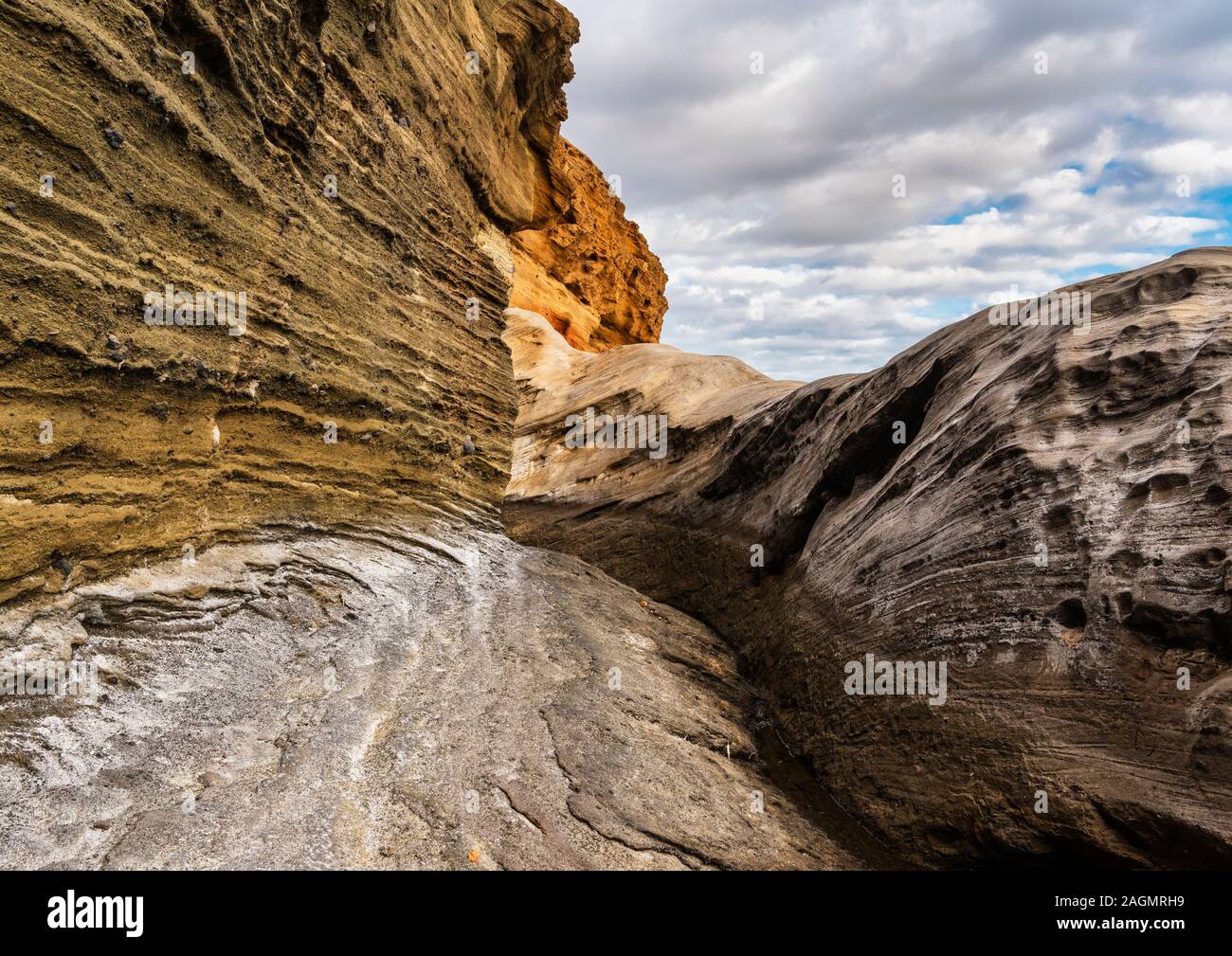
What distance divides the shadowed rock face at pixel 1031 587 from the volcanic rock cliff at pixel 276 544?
2.95ft

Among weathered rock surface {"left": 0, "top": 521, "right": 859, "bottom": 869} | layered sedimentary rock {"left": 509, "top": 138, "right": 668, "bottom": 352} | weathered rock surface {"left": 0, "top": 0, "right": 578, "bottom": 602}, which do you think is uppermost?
layered sedimentary rock {"left": 509, "top": 138, "right": 668, "bottom": 352}

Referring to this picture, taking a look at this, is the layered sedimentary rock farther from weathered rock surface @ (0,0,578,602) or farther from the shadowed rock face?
the shadowed rock face

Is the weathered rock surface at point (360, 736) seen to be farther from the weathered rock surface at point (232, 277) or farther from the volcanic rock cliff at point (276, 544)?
the weathered rock surface at point (232, 277)

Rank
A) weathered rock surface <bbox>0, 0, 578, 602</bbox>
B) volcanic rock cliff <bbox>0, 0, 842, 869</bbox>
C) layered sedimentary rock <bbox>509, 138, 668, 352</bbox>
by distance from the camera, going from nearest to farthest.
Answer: volcanic rock cliff <bbox>0, 0, 842, 869</bbox>, weathered rock surface <bbox>0, 0, 578, 602</bbox>, layered sedimentary rock <bbox>509, 138, 668, 352</bbox>

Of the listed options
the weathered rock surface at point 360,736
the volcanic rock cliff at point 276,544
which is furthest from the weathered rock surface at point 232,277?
the weathered rock surface at point 360,736

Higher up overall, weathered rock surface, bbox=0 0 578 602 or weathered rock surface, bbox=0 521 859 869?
weathered rock surface, bbox=0 0 578 602

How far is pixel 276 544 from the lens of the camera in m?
7.07

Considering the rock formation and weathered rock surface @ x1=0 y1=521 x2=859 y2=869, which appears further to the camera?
the rock formation

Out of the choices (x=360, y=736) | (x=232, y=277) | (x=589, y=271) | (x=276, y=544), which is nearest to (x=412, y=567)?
(x=276, y=544)

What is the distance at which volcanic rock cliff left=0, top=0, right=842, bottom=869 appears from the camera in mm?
4566

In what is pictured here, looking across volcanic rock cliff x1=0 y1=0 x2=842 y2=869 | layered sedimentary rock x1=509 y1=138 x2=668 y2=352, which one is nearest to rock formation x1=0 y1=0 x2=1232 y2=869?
volcanic rock cliff x1=0 y1=0 x2=842 y2=869

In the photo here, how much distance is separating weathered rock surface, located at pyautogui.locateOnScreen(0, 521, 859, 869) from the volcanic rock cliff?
2 centimetres

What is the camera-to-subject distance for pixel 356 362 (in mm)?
8422
